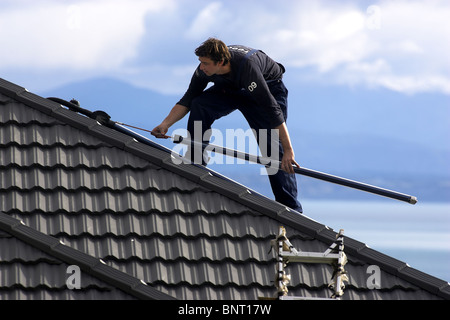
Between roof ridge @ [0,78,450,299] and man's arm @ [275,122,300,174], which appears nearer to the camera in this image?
roof ridge @ [0,78,450,299]

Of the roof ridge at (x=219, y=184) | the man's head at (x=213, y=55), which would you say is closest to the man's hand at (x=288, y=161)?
the roof ridge at (x=219, y=184)

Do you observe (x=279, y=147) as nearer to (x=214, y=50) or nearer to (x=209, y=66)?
(x=209, y=66)

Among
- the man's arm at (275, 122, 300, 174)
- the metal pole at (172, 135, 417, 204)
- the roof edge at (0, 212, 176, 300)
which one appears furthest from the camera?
the metal pole at (172, 135, 417, 204)

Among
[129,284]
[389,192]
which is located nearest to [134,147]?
[129,284]

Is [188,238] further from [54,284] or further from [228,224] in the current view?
[54,284]

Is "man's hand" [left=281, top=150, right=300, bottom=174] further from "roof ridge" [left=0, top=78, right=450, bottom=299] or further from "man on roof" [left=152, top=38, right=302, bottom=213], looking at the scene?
"roof ridge" [left=0, top=78, right=450, bottom=299]

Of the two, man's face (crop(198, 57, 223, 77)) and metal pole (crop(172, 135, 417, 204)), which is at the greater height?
man's face (crop(198, 57, 223, 77))

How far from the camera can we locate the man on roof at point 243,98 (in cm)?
721

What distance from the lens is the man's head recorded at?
281 inches

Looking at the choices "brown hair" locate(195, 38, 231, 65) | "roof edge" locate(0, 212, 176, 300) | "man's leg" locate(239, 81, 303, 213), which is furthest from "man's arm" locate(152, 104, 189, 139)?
"roof edge" locate(0, 212, 176, 300)

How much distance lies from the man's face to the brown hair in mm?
39

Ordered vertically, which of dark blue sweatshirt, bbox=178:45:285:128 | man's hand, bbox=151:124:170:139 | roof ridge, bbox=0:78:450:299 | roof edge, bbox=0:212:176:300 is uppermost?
dark blue sweatshirt, bbox=178:45:285:128

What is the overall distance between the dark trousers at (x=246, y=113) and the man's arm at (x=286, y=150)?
0.77 feet
